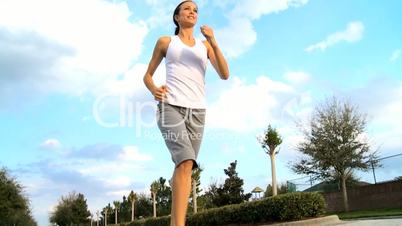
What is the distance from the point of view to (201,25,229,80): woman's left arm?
13.0 ft

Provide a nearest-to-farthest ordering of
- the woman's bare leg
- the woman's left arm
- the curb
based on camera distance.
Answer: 1. the woman's bare leg
2. the woman's left arm
3. the curb

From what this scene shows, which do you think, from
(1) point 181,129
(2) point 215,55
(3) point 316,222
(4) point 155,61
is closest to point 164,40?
(4) point 155,61

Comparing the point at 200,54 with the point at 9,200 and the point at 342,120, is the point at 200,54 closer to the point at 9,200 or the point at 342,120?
the point at 342,120

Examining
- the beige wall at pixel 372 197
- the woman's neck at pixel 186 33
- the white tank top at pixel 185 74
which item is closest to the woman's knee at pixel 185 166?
the white tank top at pixel 185 74

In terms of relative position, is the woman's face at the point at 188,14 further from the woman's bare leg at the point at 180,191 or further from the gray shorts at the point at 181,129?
the woman's bare leg at the point at 180,191

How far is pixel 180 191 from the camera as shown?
11.1 ft

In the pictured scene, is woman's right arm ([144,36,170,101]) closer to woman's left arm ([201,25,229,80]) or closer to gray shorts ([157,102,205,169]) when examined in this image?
gray shorts ([157,102,205,169])

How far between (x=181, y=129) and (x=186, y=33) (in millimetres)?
998

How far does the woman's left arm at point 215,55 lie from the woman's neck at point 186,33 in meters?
0.14

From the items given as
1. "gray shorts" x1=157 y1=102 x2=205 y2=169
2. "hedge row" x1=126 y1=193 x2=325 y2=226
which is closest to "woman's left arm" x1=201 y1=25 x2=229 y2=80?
"gray shorts" x1=157 y1=102 x2=205 y2=169

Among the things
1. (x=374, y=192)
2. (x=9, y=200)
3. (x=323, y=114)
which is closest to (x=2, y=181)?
(x=9, y=200)

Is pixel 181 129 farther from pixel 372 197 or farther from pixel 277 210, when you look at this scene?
pixel 372 197

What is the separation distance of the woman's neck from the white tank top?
7 centimetres

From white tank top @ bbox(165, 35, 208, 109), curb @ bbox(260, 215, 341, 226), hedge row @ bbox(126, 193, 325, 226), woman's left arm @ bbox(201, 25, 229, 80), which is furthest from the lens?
hedge row @ bbox(126, 193, 325, 226)
